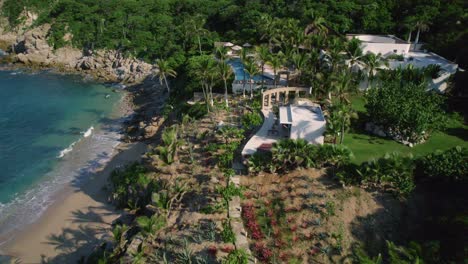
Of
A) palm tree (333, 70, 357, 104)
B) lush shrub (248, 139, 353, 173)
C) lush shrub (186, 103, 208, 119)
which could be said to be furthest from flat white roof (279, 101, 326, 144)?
lush shrub (186, 103, 208, 119)

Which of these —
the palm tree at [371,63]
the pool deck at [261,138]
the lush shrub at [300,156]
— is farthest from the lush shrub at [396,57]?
the lush shrub at [300,156]

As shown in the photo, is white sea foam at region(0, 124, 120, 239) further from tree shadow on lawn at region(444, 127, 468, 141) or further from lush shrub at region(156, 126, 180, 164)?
tree shadow on lawn at region(444, 127, 468, 141)

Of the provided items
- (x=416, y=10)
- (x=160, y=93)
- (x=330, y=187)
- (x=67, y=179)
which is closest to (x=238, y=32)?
(x=160, y=93)

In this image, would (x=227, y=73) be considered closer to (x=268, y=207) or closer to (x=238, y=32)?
(x=268, y=207)

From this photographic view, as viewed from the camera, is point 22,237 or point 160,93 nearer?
point 22,237

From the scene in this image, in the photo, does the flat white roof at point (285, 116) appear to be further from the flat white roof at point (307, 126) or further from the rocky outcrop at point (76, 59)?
the rocky outcrop at point (76, 59)

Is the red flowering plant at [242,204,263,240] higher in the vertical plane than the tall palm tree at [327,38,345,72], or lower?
lower
